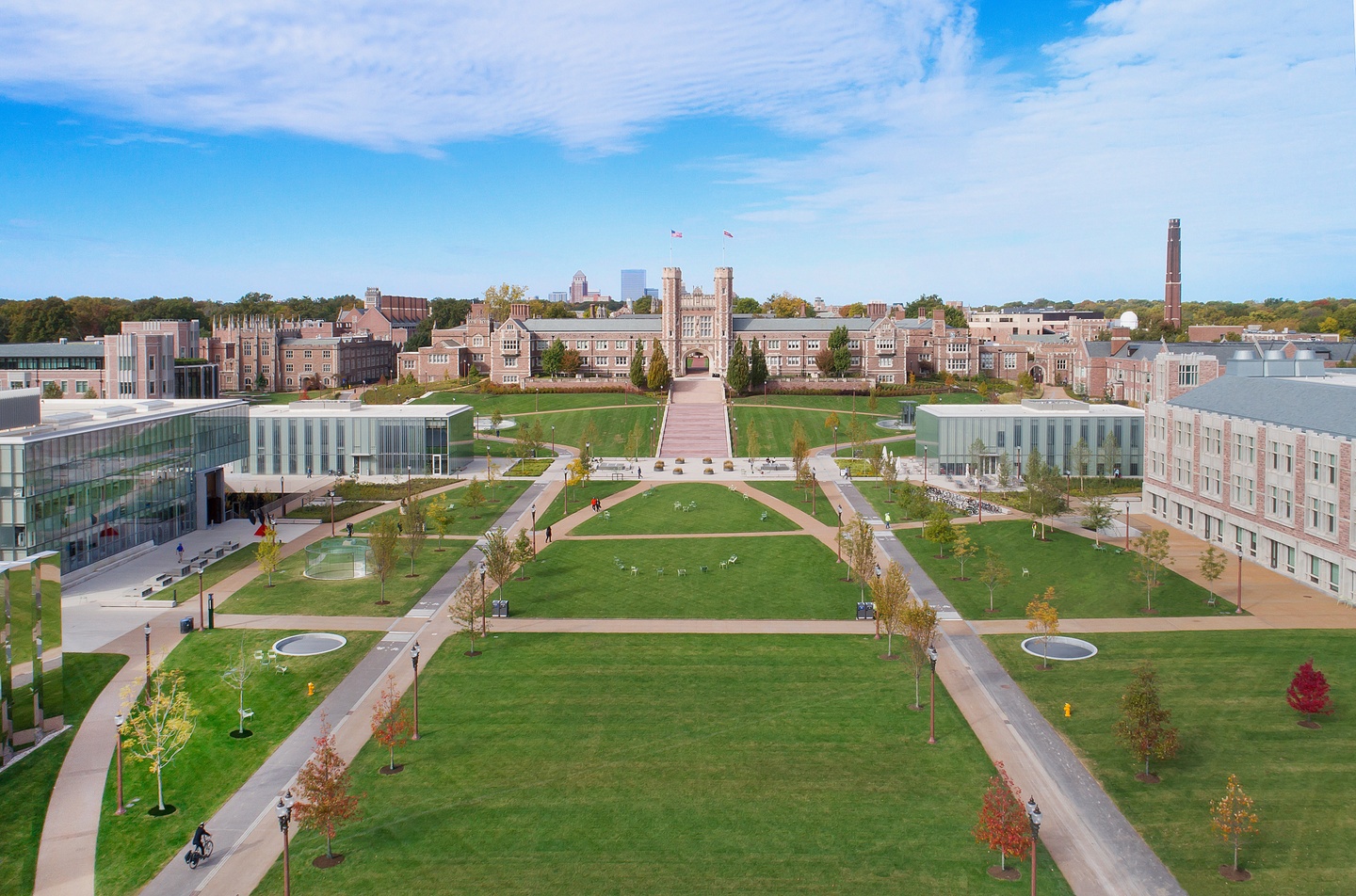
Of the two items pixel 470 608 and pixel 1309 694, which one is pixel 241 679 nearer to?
pixel 470 608

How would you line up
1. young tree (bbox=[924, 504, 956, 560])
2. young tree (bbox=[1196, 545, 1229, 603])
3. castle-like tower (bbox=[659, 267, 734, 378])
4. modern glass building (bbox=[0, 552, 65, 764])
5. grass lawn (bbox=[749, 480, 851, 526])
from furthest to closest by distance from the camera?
1. castle-like tower (bbox=[659, 267, 734, 378])
2. grass lawn (bbox=[749, 480, 851, 526])
3. young tree (bbox=[924, 504, 956, 560])
4. young tree (bbox=[1196, 545, 1229, 603])
5. modern glass building (bbox=[0, 552, 65, 764])

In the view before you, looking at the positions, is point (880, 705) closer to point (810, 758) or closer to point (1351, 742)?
point (810, 758)

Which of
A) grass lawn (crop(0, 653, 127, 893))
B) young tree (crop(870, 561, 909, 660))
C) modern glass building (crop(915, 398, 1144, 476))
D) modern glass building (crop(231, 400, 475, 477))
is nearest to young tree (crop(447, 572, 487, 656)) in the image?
grass lawn (crop(0, 653, 127, 893))

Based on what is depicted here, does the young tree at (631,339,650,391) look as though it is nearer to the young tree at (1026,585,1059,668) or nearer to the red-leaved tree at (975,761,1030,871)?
the young tree at (1026,585,1059,668)

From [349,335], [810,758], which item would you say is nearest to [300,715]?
[810,758]

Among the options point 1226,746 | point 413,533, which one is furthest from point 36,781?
point 1226,746
